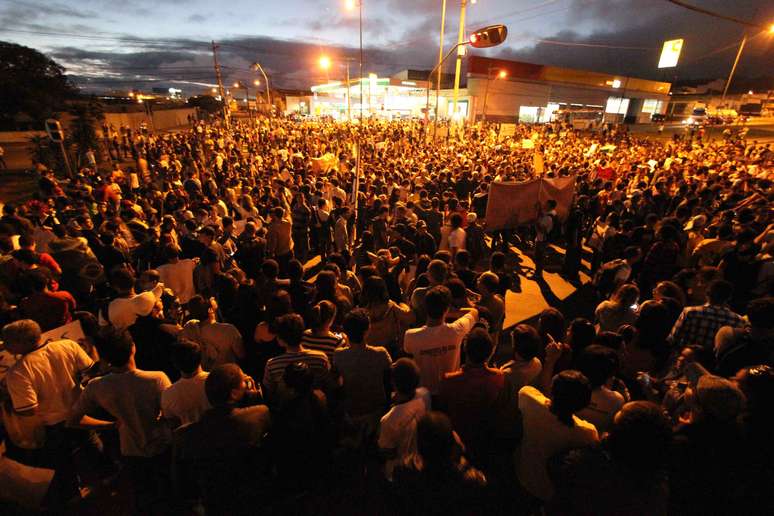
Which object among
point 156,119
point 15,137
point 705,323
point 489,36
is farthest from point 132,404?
point 156,119

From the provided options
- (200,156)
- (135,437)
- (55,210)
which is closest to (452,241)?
(135,437)

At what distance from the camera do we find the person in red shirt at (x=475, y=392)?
2693 millimetres

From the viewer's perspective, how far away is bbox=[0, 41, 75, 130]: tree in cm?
2958

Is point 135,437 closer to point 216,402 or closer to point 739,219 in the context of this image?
point 216,402

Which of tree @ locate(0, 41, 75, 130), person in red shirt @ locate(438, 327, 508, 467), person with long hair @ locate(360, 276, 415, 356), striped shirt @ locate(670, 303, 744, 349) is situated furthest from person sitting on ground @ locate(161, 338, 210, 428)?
tree @ locate(0, 41, 75, 130)

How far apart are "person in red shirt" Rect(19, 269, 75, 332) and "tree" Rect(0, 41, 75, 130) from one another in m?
35.6

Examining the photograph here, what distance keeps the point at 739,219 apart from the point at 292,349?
27.4 feet

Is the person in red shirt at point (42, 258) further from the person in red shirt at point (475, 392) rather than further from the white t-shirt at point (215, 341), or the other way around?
the person in red shirt at point (475, 392)

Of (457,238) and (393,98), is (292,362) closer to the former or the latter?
(457,238)

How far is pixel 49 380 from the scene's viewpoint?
286 cm

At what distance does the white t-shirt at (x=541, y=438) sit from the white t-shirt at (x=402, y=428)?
2.38 feet

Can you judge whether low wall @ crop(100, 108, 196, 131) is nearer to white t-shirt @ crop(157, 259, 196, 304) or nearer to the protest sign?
white t-shirt @ crop(157, 259, 196, 304)

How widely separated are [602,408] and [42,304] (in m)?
5.45

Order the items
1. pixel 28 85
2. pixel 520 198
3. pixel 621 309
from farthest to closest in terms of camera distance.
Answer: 1. pixel 28 85
2. pixel 520 198
3. pixel 621 309
